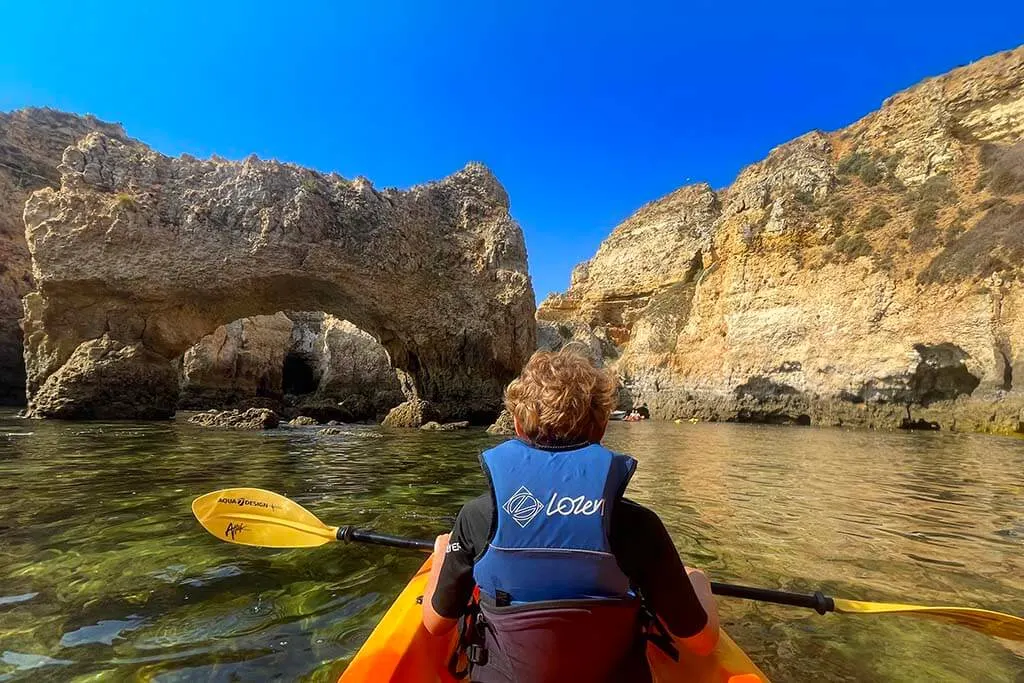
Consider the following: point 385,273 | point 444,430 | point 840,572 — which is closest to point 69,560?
point 840,572

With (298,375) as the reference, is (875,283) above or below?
above

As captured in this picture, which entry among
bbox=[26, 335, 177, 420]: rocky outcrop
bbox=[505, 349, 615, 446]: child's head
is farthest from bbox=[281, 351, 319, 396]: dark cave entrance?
bbox=[505, 349, 615, 446]: child's head

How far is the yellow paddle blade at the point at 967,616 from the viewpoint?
7.77 feet

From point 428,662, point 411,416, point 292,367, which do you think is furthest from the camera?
point 292,367

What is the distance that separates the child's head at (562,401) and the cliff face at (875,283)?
1829cm

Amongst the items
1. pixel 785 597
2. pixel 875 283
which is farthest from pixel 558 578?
pixel 875 283

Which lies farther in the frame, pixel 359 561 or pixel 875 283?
pixel 875 283

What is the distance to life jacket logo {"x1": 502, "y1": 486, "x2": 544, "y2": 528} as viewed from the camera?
153 centimetres

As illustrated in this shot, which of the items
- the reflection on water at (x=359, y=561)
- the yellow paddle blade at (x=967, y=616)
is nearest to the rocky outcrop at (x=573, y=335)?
the reflection on water at (x=359, y=561)

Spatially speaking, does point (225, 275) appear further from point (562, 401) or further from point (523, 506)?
point (523, 506)

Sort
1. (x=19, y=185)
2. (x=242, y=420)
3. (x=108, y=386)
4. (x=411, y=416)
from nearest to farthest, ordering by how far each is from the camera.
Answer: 1. (x=242, y=420)
2. (x=411, y=416)
3. (x=108, y=386)
4. (x=19, y=185)

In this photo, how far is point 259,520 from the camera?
3.75m

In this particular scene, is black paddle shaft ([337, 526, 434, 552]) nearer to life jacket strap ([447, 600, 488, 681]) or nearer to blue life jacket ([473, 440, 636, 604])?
life jacket strap ([447, 600, 488, 681])

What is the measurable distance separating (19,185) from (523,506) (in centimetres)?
4137
